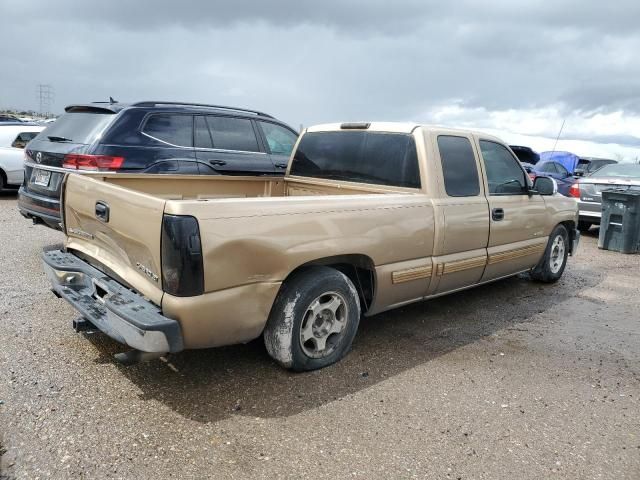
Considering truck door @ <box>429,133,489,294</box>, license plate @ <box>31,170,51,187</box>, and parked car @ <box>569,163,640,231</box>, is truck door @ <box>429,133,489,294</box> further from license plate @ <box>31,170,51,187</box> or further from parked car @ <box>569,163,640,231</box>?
parked car @ <box>569,163,640,231</box>

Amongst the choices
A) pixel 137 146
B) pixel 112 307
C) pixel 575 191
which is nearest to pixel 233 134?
pixel 137 146

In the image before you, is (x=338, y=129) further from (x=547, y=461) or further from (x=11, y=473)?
(x=11, y=473)

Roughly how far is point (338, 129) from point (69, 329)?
2858 mm

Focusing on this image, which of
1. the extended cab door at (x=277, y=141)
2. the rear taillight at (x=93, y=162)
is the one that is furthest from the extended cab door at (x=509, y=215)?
the rear taillight at (x=93, y=162)

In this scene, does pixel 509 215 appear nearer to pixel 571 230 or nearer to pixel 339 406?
pixel 571 230

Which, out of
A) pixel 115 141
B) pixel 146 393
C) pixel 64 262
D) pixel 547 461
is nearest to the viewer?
pixel 547 461

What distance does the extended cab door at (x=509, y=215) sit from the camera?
4.83m

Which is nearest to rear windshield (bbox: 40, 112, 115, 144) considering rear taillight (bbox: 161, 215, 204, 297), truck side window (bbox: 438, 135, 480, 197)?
rear taillight (bbox: 161, 215, 204, 297)

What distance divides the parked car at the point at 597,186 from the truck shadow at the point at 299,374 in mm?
5982

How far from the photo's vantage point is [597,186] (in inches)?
397

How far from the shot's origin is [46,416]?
2836 mm

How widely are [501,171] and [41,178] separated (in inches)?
200

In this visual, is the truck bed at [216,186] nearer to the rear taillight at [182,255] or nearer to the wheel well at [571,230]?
the rear taillight at [182,255]

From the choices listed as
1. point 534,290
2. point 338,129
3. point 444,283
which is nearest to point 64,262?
point 338,129
